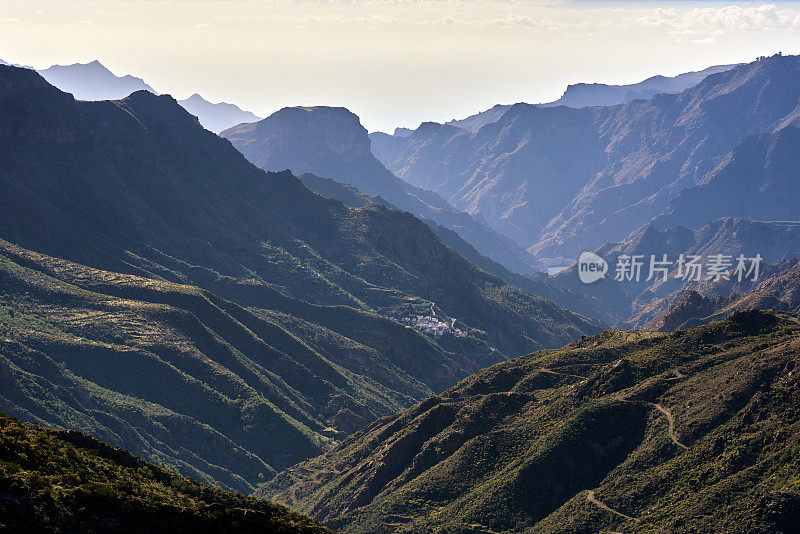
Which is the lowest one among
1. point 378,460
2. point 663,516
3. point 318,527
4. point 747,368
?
point 378,460

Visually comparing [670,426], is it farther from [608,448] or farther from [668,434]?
[608,448]

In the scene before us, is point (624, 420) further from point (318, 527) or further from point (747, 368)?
point (318, 527)

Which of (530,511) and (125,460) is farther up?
(125,460)

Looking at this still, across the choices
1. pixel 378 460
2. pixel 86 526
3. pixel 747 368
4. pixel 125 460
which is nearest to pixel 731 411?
pixel 747 368

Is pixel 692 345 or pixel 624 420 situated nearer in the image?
pixel 624 420

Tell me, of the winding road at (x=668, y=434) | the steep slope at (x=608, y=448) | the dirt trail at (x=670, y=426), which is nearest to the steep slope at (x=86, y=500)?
the winding road at (x=668, y=434)

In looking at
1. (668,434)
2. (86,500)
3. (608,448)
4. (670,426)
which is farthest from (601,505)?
(86,500)
